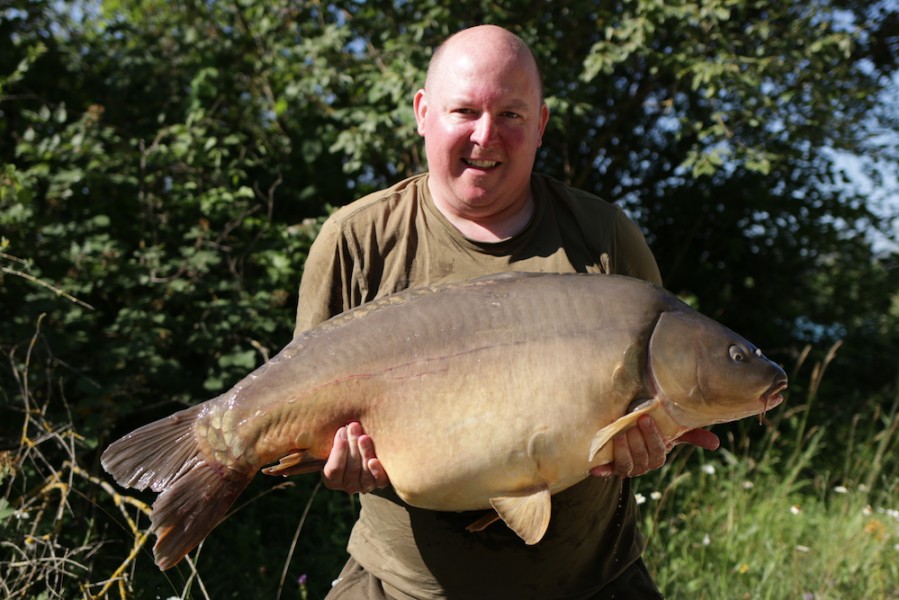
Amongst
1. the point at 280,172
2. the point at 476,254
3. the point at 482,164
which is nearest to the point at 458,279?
the point at 476,254

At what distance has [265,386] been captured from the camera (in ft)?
5.95

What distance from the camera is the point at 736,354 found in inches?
73.1

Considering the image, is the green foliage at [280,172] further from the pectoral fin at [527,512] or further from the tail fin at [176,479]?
the pectoral fin at [527,512]

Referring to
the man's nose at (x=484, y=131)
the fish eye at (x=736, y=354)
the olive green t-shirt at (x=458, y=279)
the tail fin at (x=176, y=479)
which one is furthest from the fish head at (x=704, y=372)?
the tail fin at (x=176, y=479)

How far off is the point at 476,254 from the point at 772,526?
262cm

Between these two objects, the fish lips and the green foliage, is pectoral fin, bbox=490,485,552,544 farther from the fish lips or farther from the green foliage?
the green foliage

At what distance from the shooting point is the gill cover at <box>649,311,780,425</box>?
181cm

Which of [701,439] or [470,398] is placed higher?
[470,398]

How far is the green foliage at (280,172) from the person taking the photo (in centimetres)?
341

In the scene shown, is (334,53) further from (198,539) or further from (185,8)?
(198,539)

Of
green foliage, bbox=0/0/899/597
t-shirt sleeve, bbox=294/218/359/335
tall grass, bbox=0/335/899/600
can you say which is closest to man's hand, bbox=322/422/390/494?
t-shirt sleeve, bbox=294/218/359/335

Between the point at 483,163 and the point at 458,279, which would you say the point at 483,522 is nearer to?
the point at 458,279

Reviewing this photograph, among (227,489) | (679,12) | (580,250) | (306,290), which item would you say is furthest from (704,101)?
(227,489)

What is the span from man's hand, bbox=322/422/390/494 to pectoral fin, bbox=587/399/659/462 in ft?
1.41
